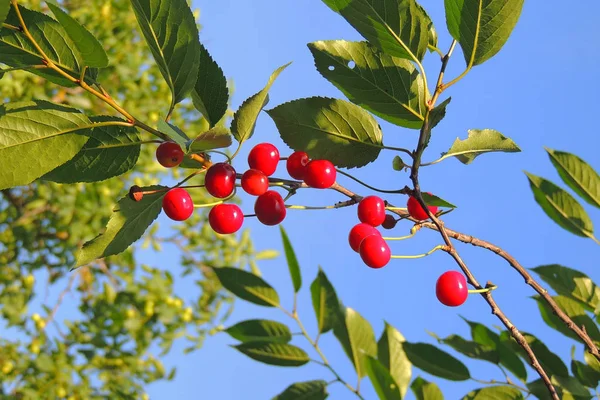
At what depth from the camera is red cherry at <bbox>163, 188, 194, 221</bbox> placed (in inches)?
43.8

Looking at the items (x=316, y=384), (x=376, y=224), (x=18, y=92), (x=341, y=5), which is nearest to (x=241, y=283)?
(x=316, y=384)

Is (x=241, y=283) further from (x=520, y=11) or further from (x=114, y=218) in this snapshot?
(x=520, y=11)

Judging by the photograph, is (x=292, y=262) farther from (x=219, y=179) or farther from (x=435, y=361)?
(x=219, y=179)

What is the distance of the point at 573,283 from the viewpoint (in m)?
1.67

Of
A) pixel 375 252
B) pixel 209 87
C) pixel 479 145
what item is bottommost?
pixel 375 252

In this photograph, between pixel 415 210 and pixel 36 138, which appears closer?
pixel 36 138

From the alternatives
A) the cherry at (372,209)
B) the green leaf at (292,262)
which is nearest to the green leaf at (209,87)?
the cherry at (372,209)

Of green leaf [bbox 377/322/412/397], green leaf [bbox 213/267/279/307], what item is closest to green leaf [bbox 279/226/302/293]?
green leaf [bbox 213/267/279/307]

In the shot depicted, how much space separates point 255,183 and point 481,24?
1.50 feet

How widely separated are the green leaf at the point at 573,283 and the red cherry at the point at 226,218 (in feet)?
3.00

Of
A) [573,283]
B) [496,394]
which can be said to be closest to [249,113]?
[496,394]

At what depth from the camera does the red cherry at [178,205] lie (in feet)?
3.65

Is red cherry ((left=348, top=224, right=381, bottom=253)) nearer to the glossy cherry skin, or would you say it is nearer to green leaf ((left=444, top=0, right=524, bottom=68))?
the glossy cherry skin

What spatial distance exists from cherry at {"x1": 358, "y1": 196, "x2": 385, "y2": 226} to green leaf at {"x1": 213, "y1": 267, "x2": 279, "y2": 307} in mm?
638
